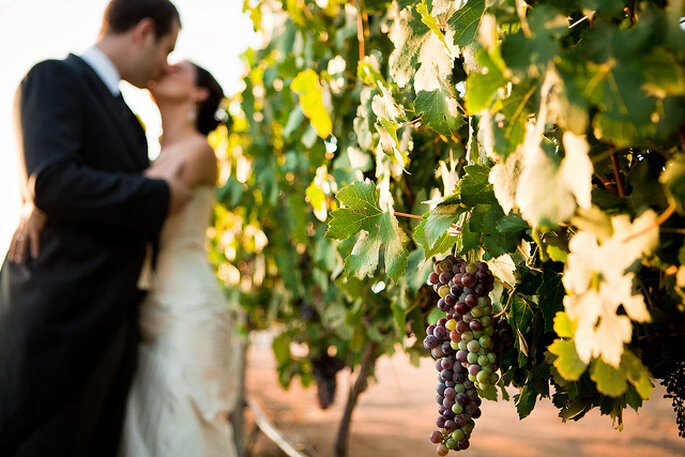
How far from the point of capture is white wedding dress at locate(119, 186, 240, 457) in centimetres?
206

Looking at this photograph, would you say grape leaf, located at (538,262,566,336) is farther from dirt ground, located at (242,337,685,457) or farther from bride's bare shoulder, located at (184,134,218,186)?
dirt ground, located at (242,337,685,457)

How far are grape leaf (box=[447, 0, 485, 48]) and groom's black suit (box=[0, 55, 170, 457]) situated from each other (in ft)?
4.69

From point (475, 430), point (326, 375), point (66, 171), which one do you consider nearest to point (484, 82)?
point (66, 171)

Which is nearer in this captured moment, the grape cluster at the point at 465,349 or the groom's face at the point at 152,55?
the grape cluster at the point at 465,349

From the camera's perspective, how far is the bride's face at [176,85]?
2545mm

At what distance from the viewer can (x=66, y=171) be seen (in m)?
1.71

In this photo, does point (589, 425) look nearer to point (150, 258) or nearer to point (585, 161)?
point (150, 258)

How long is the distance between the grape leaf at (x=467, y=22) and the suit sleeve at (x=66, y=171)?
1429mm

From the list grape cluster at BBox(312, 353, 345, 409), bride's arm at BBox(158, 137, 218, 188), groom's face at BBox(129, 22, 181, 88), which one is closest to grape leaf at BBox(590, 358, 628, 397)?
bride's arm at BBox(158, 137, 218, 188)

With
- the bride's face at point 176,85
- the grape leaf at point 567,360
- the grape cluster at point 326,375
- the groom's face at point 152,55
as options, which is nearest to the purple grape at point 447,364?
the grape leaf at point 567,360

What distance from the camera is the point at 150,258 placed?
2184mm

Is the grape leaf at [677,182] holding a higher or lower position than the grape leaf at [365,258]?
higher

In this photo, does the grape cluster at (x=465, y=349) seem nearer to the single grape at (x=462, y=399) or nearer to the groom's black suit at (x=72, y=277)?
the single grape at (x=462, y=399)

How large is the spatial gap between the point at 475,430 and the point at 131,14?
4.26 m
